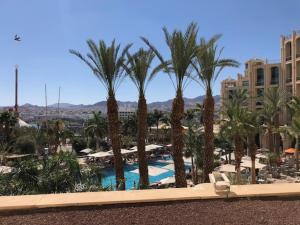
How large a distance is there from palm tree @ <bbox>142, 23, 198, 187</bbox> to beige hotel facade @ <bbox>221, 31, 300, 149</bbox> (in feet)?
83.8

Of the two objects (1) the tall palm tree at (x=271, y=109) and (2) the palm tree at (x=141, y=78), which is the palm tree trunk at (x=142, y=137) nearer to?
(2) the palm tree at (x=141, y=78)

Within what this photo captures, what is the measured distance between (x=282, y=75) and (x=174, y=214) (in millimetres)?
46918

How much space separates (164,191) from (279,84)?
154ft

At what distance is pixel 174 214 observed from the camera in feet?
19.0

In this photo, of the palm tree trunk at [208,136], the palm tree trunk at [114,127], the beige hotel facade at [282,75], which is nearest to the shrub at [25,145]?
the beige hotel facade at [282,75]

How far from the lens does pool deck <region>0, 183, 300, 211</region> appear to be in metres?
6.07

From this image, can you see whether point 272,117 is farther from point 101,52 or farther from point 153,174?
point 101,52

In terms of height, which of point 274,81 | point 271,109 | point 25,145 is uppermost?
point 274,81

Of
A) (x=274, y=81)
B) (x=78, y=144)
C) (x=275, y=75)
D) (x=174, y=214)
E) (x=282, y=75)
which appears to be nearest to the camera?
(x=174, y=214)

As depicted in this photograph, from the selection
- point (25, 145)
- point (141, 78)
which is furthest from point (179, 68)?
point (25, 145)

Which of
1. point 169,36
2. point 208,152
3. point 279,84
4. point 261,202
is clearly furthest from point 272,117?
point 261,202

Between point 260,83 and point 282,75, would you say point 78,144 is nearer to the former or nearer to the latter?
point 260,83

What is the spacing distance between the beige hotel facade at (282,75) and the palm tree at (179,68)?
25.5 metres

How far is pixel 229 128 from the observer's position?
24328 mm
